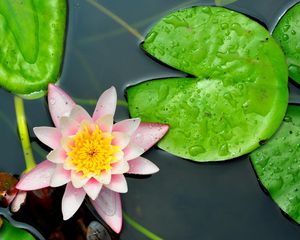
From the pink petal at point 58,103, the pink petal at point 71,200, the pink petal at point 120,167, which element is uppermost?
the pink petal at point 58,103

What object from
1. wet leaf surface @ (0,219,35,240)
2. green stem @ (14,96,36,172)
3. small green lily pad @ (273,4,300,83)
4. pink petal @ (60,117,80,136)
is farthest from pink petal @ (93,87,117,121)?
small green lily pad @ (273,4,300,83)

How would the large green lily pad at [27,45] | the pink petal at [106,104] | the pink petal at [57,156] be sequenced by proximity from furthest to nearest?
the large green lily pad at [27,45]
the pink petal at [106,104]
the pink petal at [57,156]

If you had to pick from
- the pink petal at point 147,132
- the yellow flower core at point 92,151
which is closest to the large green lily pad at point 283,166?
the pink petal at point 147,132

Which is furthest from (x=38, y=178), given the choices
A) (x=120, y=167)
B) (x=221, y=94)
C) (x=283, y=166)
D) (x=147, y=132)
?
(x=283, y=166)

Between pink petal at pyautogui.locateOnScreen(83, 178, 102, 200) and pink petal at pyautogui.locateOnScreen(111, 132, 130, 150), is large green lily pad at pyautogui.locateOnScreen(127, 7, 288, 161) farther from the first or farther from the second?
pink petal at pyautogui.locateOnScreen(83, 178, 102, 200)

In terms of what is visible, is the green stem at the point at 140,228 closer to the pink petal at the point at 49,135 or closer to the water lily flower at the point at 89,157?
the water lily flower at the point at 89,157

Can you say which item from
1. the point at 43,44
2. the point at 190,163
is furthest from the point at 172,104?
the point at 43,44

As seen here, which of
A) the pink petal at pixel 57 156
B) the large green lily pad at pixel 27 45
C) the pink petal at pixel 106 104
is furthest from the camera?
the large green lily pad at pixel 27 45
